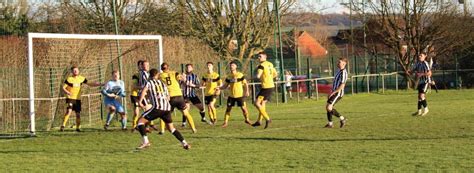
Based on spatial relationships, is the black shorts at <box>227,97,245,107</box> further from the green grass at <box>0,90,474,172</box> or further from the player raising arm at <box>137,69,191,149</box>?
the player raising arm at <box>137,69,191,149</box>

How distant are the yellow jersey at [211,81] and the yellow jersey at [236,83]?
0.92m

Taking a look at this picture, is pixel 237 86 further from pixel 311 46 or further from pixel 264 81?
pixel 311 46

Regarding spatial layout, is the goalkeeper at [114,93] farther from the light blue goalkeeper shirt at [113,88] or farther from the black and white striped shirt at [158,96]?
the black and white striped shirt at [158,96]

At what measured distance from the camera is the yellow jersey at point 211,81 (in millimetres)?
18922

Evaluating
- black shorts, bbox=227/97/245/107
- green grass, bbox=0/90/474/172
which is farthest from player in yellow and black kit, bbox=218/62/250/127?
green grass, bbox=0/90/474/172

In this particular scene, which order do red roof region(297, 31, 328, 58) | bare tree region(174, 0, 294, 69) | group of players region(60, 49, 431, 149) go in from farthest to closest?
red roof region(297, 31, 328, 58) < bare tree region(174, 0, 294, 69) < group of players region(60, 49, 431, 149)

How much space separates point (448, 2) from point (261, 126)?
26.2m

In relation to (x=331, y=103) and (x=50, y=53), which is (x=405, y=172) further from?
(x=50, y=53)

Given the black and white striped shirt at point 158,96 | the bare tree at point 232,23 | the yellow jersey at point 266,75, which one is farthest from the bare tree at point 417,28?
the black and white striped shirt at point 158,96

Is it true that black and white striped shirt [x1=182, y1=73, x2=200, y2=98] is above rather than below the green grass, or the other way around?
above

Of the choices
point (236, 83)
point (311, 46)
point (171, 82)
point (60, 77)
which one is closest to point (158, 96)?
point (171, 82)

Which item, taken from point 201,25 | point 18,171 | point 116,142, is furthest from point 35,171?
point 201,25

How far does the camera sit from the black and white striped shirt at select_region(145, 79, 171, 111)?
523 inches

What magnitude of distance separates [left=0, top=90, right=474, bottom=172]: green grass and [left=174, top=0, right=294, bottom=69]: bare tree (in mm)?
16606
